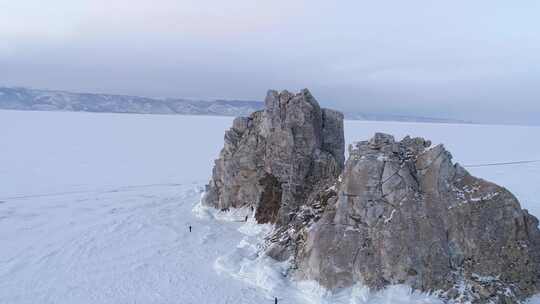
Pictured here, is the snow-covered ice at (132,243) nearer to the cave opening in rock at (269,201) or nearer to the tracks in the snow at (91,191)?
the tracks in the snow at (91,191)

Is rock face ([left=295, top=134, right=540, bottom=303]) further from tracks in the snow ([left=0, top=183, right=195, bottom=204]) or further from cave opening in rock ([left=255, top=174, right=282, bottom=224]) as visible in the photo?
A: tracks in the snow ([left=0, top=183, right=195, bottom=204])

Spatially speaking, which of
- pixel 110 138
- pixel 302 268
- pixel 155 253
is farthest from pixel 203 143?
pixel 302 268

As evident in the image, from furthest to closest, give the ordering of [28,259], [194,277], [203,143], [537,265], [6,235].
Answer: [203,143] → [6,235] → [28,259] → [194,277] → [537,265]

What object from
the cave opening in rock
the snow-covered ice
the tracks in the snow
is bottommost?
the tracks in the snow

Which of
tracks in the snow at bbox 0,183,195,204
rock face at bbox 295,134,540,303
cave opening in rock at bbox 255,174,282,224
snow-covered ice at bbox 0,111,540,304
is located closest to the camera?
rock face at bbox 295,134,540,303

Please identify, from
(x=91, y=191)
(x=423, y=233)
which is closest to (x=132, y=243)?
(x=423, y=233)

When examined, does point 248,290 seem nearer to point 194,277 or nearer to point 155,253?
point 194,277

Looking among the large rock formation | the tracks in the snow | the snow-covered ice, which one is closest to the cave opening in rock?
the snow-covered ice
